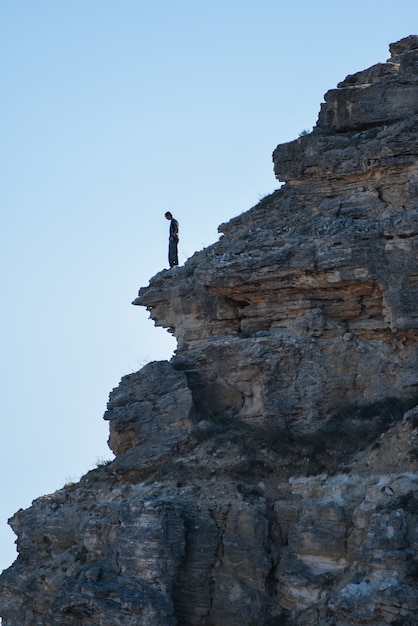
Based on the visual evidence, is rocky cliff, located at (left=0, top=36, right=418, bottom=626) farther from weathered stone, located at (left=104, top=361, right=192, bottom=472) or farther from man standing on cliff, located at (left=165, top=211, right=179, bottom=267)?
man standing on cliff, located at (left=165, top=211, right=179, bottom=267)

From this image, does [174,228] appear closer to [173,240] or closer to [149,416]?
[173,240]

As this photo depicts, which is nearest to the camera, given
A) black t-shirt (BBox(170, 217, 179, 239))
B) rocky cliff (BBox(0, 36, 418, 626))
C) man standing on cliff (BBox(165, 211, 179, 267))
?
rocky cliff (BBox(0, 36, 418, 626))

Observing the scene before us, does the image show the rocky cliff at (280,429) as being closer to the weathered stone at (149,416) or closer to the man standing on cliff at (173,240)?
the weathered stone at (149,416)

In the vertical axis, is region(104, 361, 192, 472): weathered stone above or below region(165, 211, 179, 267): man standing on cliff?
below

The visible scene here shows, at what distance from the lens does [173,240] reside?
40.4 meters

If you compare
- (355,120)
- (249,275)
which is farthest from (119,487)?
(355,120)

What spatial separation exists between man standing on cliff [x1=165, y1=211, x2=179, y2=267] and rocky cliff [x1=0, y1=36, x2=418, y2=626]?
4.24ft

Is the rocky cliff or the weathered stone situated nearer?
the rocky cliff

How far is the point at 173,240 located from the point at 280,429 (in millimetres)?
8590

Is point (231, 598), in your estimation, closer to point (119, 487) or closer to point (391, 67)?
point (119, 487)

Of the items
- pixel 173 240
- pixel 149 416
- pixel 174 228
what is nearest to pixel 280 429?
pixel 149 416

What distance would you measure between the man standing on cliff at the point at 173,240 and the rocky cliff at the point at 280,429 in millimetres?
1293

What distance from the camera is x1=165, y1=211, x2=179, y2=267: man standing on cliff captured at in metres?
40.2

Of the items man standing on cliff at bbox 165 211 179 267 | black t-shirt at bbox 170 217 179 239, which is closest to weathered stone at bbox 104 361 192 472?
man standing on cliff at bbox 165 211 179 267
